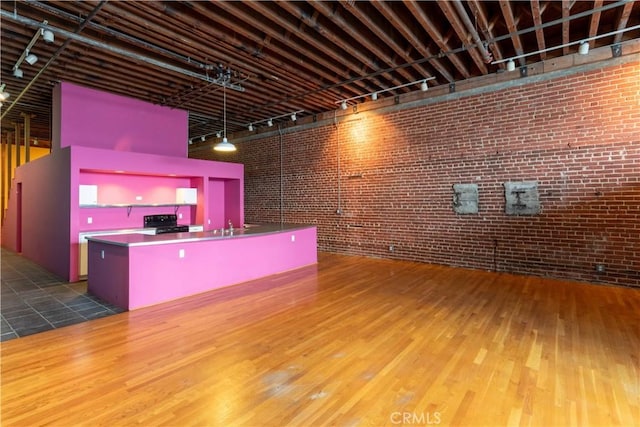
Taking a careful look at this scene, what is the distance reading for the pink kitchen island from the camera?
3.95 meters

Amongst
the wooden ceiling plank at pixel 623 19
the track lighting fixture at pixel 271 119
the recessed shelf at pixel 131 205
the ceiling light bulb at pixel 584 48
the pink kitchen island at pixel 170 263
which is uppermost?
the track lighting fixture at pixel 271 119

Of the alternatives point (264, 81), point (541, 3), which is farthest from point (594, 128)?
point (264, 81)

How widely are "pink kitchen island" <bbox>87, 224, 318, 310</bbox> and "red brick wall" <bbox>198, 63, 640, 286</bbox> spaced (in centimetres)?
279

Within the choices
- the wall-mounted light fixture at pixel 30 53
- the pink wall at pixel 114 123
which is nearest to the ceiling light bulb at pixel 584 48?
the wall-mounted light fixture at pixel 30 53

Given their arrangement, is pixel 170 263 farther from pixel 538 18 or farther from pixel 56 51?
pixel 538 18

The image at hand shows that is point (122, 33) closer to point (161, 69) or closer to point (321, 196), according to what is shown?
point (161, 69)

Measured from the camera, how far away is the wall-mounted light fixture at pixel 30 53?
13.3ft

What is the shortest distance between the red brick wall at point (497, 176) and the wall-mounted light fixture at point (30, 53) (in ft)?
18.2

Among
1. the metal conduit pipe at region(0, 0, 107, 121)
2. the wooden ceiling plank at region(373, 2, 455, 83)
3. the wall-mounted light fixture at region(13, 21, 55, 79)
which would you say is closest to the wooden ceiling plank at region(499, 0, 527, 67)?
the wooden ceiling plank at region(373, 2, 455, 83)

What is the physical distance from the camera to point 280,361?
2611mm

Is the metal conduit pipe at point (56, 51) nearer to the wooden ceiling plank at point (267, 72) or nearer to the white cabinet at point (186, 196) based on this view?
the wooden ceiling plank at point (267, 72)

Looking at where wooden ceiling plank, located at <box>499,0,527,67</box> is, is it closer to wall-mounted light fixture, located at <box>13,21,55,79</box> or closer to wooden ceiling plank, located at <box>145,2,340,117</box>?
wooden ceiling plank, located at <box>145,2,340,117</box>

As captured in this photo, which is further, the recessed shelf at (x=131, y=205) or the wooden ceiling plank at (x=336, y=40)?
the recessed shelf at (x=131, y=205)

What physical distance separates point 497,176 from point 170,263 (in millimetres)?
5669
